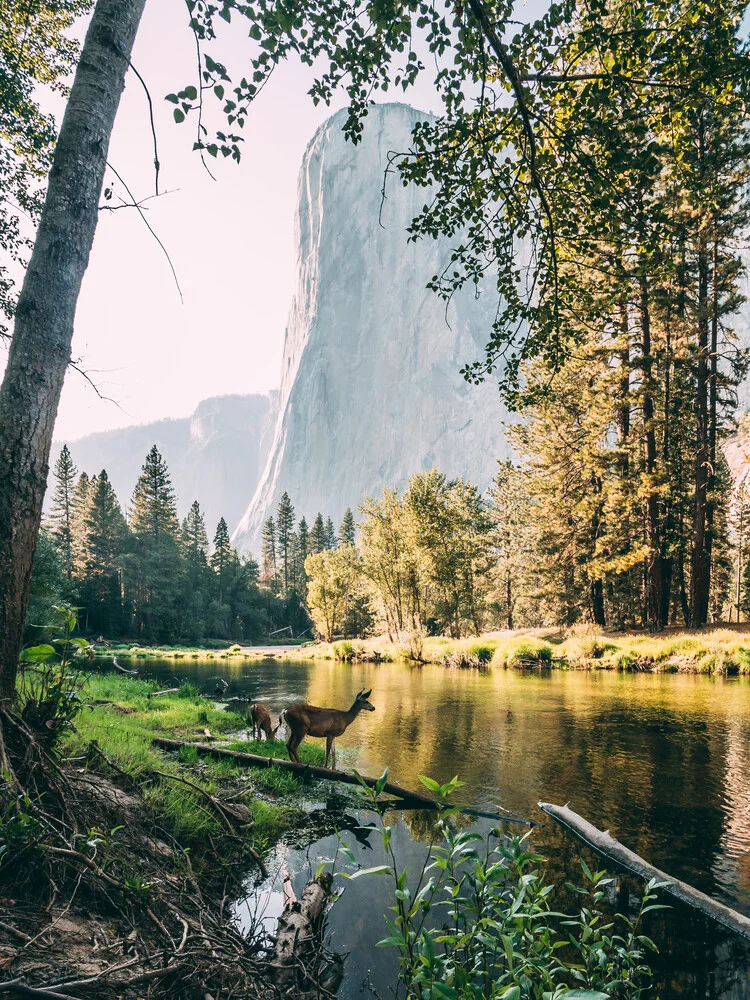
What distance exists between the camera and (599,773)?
8.46m

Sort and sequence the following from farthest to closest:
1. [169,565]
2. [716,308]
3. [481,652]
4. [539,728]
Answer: [169,565]
[481,652]
[716,308]
[539,728]

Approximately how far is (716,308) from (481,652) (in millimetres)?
20002

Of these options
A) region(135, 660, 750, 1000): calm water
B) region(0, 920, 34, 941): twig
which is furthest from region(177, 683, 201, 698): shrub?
region(0, 920, 34, 941): twig

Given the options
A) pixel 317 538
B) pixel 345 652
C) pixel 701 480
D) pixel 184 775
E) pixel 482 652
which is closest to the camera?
pixel 184 775

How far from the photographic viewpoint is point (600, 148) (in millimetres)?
4949

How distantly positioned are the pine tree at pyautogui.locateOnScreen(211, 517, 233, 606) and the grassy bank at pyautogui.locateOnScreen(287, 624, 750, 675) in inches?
2112

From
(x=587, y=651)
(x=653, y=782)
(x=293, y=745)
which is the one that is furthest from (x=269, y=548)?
(x=653, y=782)

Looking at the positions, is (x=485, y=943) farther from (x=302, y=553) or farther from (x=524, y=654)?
(x=302, y=553)

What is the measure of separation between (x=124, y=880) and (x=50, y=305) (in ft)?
12.9

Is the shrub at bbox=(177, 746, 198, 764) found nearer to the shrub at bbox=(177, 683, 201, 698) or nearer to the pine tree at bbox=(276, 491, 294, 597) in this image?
the shrub at bbox=(177, 683, 201, 698)

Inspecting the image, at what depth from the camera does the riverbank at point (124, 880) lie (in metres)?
2.43

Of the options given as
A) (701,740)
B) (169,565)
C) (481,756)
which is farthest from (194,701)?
(169,565)

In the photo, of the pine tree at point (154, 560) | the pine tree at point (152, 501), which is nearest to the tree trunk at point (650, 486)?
the pine tree at point (154, 560)

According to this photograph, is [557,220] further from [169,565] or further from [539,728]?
[169,565]
